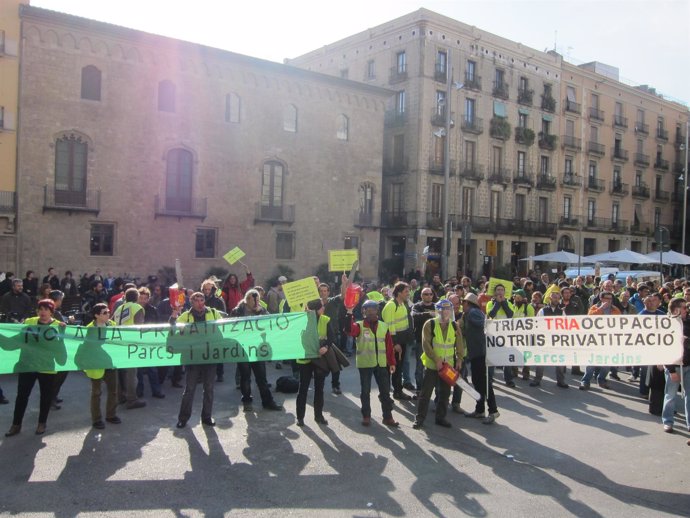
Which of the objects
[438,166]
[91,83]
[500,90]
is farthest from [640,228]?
[91,83]

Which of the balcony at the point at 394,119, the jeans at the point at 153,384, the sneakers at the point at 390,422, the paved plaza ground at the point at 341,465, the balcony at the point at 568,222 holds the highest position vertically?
the balcony at the point at 394,119

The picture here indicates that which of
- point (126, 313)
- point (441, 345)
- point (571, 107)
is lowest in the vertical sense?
point (441, 345)

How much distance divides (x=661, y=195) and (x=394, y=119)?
100 ft

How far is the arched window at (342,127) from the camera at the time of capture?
3288cm

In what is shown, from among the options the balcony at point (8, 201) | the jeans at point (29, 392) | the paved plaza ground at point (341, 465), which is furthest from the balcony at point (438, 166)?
the jeans at point (29, 392)

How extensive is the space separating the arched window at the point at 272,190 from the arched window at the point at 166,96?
17.9 feet

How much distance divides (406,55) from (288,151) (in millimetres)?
11217

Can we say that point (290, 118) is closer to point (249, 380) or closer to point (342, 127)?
point (342, 127)

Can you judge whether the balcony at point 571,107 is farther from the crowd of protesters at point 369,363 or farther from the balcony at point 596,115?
the crowd of protesters at point 369,363

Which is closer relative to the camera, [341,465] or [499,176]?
[341,465]

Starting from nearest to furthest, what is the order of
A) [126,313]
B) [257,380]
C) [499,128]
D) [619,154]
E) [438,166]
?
[126,313], [257,380], [438,166], [499,128], [619,154]

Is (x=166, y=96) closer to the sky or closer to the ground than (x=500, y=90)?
closer to the ground

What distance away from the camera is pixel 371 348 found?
8.52m

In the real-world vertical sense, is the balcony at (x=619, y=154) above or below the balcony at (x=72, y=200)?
above
